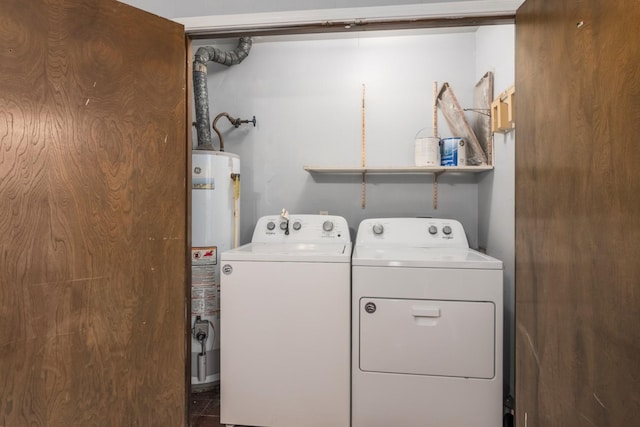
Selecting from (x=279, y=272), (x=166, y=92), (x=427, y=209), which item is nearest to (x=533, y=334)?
(x=279, y=272)

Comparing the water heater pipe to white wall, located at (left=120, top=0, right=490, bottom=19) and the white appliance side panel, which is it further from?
white wall, located at (left=120, top=0, right=490, bottom=19)

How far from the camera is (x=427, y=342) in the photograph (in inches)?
59.1

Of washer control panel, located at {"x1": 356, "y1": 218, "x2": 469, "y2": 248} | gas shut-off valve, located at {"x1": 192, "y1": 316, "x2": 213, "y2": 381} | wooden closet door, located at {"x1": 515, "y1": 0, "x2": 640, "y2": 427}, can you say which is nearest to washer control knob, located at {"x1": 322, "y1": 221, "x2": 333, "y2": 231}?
washer control panel, located at {"x1": 356, "y1": 218, "x2": 469, "y2": 248}

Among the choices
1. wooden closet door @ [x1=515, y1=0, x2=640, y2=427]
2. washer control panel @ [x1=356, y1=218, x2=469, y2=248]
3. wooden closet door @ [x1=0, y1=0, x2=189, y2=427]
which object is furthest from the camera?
washer control panel @ [x1=356, y1=218, x2=469, y2=248]

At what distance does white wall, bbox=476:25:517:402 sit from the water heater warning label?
171 centimetres

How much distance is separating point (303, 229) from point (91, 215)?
1.24m

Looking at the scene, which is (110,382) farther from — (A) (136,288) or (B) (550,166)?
(B) (550,166)

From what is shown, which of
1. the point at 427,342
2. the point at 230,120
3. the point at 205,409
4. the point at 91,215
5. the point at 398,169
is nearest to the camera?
the point at 91,215

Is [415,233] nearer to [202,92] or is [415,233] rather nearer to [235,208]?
[235,208]

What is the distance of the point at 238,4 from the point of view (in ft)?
4.35

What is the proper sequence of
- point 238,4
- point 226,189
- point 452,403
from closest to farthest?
point 238,4
point 452,403
point 226,189

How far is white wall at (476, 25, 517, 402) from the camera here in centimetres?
175

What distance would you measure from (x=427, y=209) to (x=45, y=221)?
2180 millimetres

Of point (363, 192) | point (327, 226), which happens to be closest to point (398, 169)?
point (363, 192)
